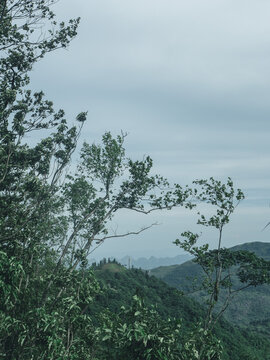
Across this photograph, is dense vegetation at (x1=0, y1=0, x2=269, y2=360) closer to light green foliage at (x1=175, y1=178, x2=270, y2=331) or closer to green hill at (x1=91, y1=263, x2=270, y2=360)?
light green foliage at (x1=175, y1=178, x2=270, y2=331)

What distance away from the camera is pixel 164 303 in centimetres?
10469

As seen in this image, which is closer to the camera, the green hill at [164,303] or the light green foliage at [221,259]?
the light green foliage at [221,259]

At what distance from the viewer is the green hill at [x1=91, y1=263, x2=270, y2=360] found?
262 ft

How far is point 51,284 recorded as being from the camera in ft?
50.4

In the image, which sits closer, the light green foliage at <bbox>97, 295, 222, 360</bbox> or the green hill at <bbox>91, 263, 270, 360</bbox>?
the light green foliage at <bbox>97, 295, 222, 360</bbox>

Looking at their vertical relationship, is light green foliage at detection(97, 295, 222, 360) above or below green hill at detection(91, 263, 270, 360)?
above

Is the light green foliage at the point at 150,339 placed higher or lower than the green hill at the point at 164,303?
higher

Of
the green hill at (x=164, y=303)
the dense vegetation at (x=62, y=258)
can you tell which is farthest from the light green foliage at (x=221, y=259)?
the green hill at (x=164, y=303)

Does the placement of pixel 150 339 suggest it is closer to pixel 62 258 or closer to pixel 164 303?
pixel 62 258

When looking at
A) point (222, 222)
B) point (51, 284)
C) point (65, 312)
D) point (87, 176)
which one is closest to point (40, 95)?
point (87, 176)

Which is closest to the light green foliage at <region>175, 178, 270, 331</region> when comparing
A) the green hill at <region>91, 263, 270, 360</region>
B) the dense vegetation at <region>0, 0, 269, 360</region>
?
the dense vegetation at <region>0, 0, 269, 360</region>

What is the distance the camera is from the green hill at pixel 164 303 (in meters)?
79.9

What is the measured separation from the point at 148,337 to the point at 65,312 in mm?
3738

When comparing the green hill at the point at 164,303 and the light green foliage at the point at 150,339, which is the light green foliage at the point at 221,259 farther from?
the green hill at the point at 164,303
